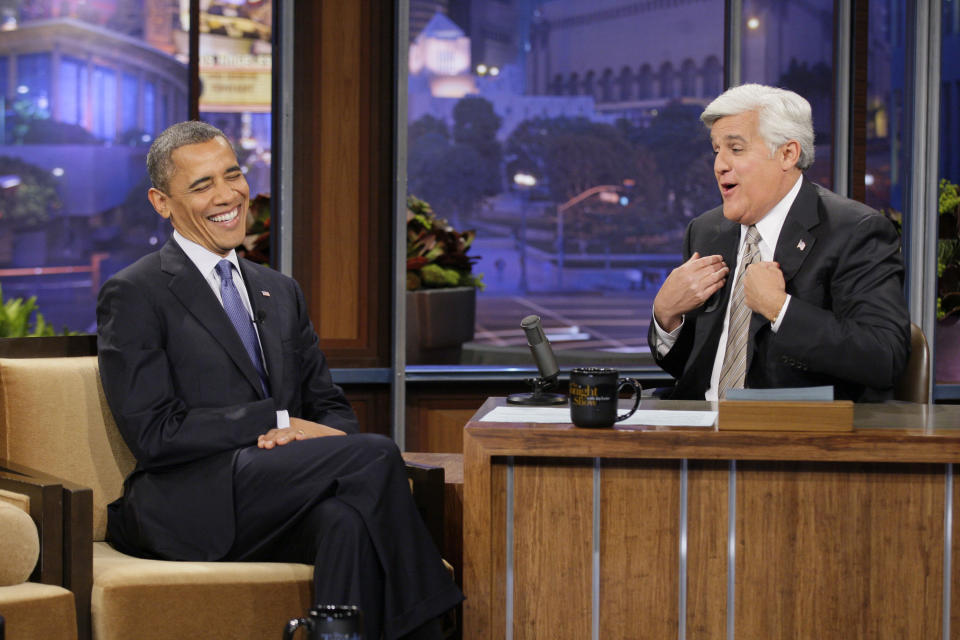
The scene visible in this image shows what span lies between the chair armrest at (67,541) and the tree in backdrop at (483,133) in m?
3.53

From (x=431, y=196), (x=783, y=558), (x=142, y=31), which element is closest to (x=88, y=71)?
(x=142, y=31)

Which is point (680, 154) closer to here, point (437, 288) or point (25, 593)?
point (437, 288)

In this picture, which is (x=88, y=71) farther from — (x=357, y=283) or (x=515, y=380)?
(x=515, y=380)

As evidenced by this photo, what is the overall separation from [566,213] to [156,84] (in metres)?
2.38

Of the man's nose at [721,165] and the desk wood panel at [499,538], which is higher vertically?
the man's nose at [721,165]

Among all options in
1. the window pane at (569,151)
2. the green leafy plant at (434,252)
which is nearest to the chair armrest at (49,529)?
the green leafy plant at (434,252)

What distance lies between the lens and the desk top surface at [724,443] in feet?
7.37

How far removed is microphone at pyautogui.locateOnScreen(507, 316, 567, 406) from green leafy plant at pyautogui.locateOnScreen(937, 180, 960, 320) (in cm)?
322

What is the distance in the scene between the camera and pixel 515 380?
5293 millimetres

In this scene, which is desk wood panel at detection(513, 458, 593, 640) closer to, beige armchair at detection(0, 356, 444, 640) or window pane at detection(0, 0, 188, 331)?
beige armchair at detection(0, 356, 444, 640)

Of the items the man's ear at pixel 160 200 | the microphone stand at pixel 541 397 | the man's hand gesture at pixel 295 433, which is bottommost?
the man's hand gesture at pixel 295 433

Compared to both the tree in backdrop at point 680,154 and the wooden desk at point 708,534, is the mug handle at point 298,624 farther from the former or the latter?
the tree in backdrop at point 680,154

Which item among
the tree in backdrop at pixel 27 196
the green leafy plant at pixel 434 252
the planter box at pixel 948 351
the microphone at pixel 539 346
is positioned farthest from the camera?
the tree in backdrop at pixel 27 196

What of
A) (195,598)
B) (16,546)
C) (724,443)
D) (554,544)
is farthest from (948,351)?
(16,546)
